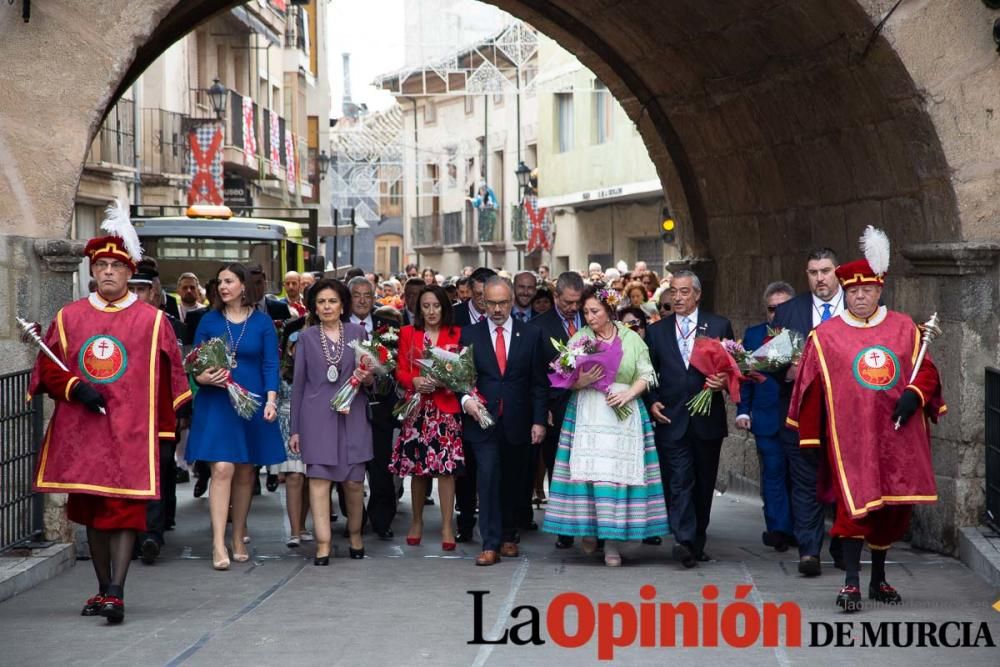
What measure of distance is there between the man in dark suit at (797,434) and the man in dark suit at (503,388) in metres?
1.54

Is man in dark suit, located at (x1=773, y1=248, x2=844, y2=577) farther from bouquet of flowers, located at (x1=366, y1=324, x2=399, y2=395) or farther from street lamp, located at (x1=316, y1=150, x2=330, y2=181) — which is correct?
street lamp, located at (x1=316, y1=150, x2=330, y2=181)

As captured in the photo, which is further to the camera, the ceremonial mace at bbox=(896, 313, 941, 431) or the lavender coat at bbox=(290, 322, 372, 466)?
the lavender coat at bbox=(290, 322, 372, 466)

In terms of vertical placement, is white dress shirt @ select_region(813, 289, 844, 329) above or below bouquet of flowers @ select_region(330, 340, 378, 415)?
above

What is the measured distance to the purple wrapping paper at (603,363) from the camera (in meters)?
10.2

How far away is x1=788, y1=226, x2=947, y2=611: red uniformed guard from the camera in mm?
8422

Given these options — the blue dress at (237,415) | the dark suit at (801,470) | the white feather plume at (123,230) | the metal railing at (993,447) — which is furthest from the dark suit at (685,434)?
the white feather plume at (123,230)

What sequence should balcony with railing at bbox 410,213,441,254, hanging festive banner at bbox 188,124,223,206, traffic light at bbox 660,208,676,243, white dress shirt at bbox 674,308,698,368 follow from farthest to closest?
1. balcony with railing at bbox 410,213,441,254
2. hanging festive banner at bbox 188,124,223,206
3. traffic light at bbox 660,208,676,243
4. white dress shirt at bbox 674,308,698,368

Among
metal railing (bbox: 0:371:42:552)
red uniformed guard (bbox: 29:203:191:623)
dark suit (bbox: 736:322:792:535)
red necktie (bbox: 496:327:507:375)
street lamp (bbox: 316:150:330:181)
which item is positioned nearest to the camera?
red uniformed guard (bbox: 29:203:191:623)

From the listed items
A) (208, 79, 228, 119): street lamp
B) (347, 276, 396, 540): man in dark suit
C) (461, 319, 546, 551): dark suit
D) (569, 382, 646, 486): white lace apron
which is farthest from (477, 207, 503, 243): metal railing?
(569, 382, 646, 486): white lace apron

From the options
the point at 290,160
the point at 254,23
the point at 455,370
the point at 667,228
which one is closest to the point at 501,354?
the point at 455,370

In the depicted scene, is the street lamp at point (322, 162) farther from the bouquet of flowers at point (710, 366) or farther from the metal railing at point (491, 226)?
the bouquet of flowers at point (710, 366)

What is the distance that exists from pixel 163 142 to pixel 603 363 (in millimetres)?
20567

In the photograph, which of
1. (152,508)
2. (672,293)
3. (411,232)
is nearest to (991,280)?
(672,293)

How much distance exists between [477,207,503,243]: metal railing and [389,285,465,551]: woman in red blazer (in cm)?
3831
